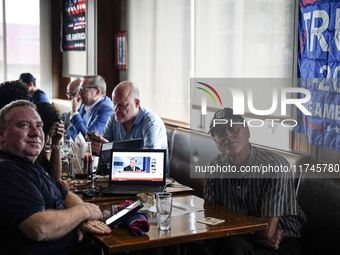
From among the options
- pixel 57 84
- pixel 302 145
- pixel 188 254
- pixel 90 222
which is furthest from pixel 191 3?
pixel 57 84

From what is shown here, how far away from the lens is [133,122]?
134 inches

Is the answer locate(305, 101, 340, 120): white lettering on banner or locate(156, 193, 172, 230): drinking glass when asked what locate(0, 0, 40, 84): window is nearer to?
locate(305, 101, 340, 120): white lettering on banner

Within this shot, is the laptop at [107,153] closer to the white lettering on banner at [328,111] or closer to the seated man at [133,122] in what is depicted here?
the seated man at [133,122]

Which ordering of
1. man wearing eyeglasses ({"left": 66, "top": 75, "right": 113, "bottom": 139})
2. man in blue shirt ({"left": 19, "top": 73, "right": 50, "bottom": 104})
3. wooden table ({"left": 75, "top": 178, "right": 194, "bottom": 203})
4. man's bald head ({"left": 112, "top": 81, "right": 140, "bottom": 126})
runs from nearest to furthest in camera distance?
wooden table ({"left": 75, "top": 178, "right": 194, "bottom": 203}) < man's bald head ({"left": 112, "top": 81, "right": 140, "bottom": 126}) < man wearing eyeglasses ({"left": 66, "top": 75, "right": 113, "bottom": 139}) < man in blue shirt ({"left": 19, "top": 73, "right": 50, "bottom": 104})

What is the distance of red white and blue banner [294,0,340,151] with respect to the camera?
2426 mm

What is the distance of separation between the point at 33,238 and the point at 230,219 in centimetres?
90

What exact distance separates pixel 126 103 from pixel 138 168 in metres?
0.93

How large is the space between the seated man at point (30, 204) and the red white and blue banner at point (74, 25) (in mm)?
4437

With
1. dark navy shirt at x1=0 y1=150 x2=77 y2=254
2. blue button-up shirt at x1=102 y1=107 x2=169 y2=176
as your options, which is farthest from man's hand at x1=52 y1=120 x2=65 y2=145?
dark navy shirt at x1=0 y1=150 x2=77 y2=254

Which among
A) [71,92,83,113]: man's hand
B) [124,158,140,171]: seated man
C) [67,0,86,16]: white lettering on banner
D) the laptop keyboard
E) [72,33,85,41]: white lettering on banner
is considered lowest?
the laptop keyboard

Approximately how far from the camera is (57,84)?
24.4 feet

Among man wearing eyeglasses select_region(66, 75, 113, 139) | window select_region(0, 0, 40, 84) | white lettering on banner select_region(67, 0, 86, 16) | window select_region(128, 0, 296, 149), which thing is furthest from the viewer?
window select_region(0, 0, 40, 84)

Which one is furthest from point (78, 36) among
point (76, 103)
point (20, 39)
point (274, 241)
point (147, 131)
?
point (274, 241)

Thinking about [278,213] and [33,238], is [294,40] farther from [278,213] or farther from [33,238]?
[33,238]
